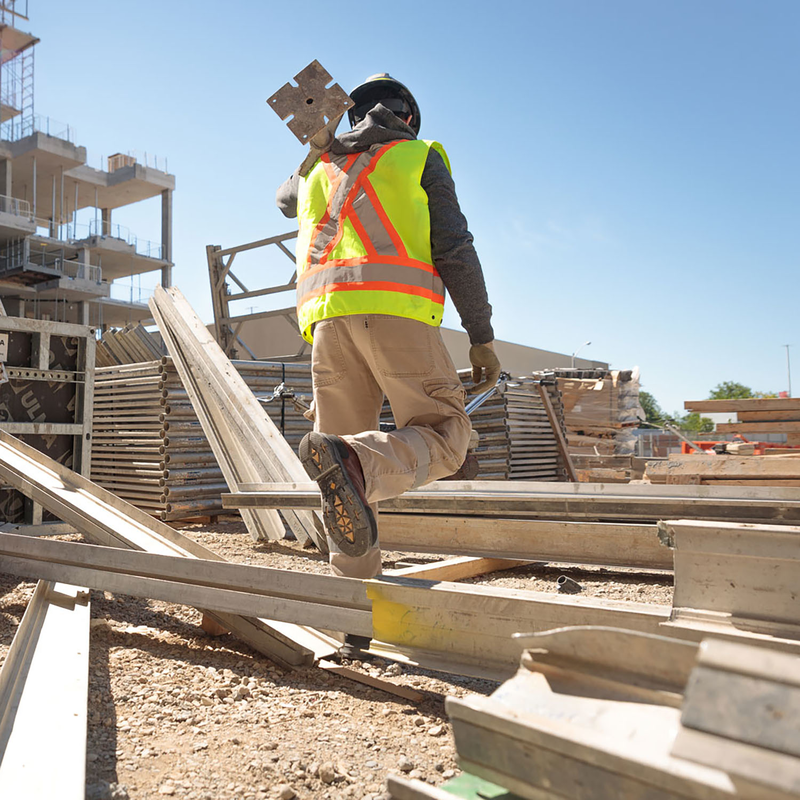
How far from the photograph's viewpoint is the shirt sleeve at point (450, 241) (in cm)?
319

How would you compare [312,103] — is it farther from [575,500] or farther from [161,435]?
[161,435]

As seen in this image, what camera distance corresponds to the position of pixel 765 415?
11.6 meters

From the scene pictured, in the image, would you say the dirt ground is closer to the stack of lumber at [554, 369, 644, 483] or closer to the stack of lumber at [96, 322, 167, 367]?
the stack of lumber at [96, 322, 167, 367]

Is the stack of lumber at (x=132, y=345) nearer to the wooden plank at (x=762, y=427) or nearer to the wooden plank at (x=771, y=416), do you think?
the wooden plank at (x=762, y=427)

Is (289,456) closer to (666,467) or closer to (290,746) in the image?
(290,746)

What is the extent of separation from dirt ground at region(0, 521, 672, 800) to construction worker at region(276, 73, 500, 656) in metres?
0.44

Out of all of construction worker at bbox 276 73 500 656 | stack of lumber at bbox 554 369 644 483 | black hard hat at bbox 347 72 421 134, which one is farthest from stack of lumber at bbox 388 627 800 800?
stack of lumber at bbox 554 369 644 483

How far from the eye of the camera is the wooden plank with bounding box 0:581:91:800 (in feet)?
5.63

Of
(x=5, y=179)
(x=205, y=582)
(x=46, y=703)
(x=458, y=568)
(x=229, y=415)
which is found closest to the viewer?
(x=46, y=703)

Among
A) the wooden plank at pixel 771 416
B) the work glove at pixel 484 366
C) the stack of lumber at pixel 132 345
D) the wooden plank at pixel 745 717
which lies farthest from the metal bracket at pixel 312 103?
the wooden plank at pixel 771 416

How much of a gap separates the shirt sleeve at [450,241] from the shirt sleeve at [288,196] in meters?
0.89

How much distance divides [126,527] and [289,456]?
2.32m

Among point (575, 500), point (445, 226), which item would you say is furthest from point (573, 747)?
point (575, 500)

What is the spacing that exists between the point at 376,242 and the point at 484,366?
2.82 feet
